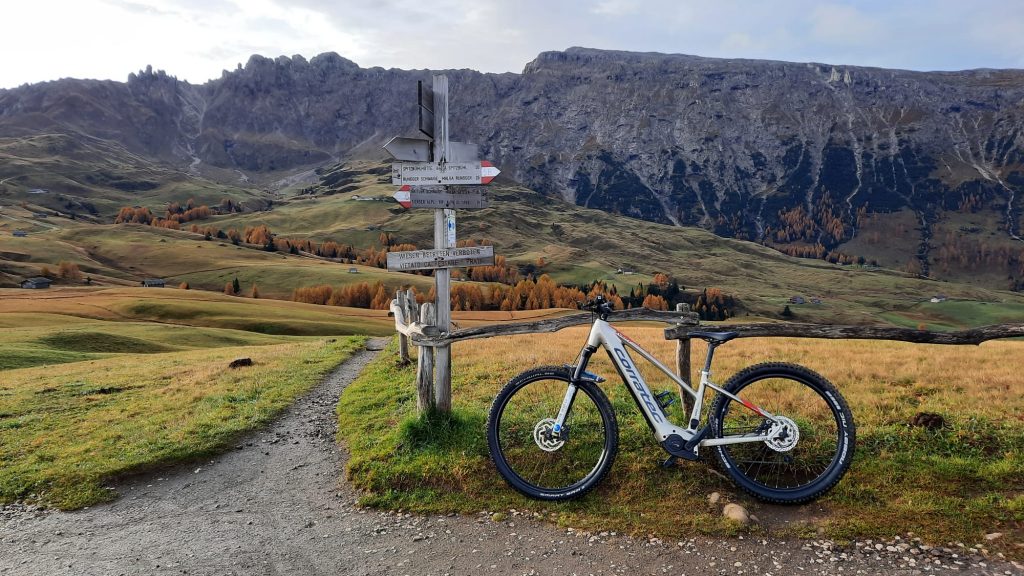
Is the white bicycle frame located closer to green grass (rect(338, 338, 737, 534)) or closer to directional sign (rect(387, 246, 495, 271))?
green grass (rect(338, 338, 737, 534))

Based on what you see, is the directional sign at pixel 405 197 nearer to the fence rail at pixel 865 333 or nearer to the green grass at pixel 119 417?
the fence rail at pixel 865 333

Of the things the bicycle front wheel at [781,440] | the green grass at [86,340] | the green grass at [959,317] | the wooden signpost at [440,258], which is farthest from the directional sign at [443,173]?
the green grass at [959,317]

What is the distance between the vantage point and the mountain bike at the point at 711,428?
7.49m

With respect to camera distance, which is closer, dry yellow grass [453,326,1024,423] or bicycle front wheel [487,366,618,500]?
bicycle front wheel [487,366,618,500]

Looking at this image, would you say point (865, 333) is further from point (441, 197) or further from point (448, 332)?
point (441, 197)

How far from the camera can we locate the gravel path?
20.9ft

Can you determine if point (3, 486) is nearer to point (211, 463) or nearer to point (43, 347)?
point (211, 463)

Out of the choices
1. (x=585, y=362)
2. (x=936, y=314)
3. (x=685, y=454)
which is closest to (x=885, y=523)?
(x=685, y=454)

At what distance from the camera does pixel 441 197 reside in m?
10.3

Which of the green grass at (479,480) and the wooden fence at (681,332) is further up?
the wooden fence at (681,332)

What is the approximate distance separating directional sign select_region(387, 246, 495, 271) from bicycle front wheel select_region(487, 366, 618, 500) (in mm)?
2696

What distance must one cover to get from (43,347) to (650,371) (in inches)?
1892

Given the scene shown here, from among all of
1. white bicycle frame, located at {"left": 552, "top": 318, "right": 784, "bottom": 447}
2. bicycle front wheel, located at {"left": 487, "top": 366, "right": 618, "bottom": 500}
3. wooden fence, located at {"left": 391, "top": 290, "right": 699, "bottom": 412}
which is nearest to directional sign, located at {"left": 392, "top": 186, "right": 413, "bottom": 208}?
wooden fence, located at {"left": 391, "top": 290, "right": 699, "bottom": 412}

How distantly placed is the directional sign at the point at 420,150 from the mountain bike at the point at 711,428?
4.24m
